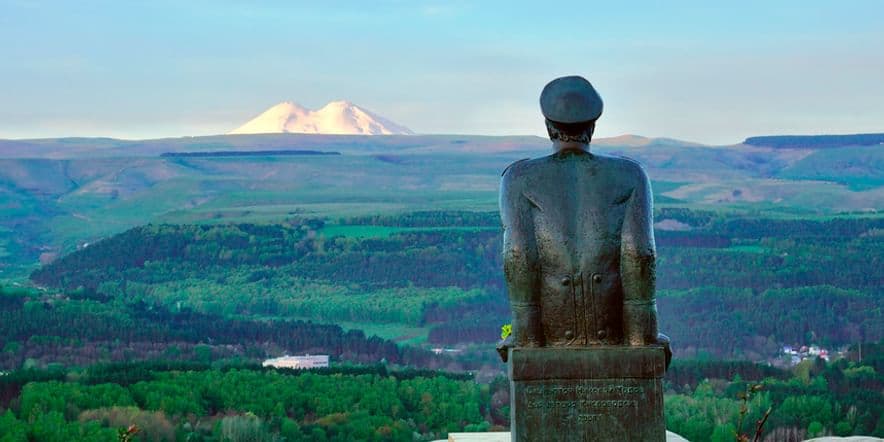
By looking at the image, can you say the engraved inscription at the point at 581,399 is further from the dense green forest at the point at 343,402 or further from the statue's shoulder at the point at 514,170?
the dense green forest at the point at 343,402

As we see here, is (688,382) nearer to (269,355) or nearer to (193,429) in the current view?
(193,429)

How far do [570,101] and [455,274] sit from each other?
104367 mm

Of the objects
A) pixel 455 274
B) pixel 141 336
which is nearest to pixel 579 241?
pixel 141 336

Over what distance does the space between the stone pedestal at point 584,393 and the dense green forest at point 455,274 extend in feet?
205

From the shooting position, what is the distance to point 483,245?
125 meters

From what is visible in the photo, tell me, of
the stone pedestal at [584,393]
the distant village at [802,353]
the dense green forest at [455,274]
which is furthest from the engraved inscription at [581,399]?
the dense green forest at [455,274]

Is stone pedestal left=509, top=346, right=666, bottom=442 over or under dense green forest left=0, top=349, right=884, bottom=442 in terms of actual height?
over

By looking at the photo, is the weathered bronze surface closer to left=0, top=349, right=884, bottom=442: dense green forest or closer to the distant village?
left=0, top=349, right=884, bottom=442: dense green forest

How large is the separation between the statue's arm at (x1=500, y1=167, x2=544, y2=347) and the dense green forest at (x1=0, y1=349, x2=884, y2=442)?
19.8 metres

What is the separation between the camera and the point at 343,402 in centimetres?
4906

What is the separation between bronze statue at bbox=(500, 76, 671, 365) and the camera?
1498 cm

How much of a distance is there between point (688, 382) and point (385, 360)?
2575 cm

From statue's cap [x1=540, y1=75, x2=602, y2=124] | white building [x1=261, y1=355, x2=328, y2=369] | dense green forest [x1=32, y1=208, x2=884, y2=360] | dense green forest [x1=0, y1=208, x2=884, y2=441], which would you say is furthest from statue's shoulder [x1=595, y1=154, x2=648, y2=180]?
dense green forest [x1=32, y1=208, x2=884, y2=360]

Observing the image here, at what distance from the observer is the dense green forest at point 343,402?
38.9m
